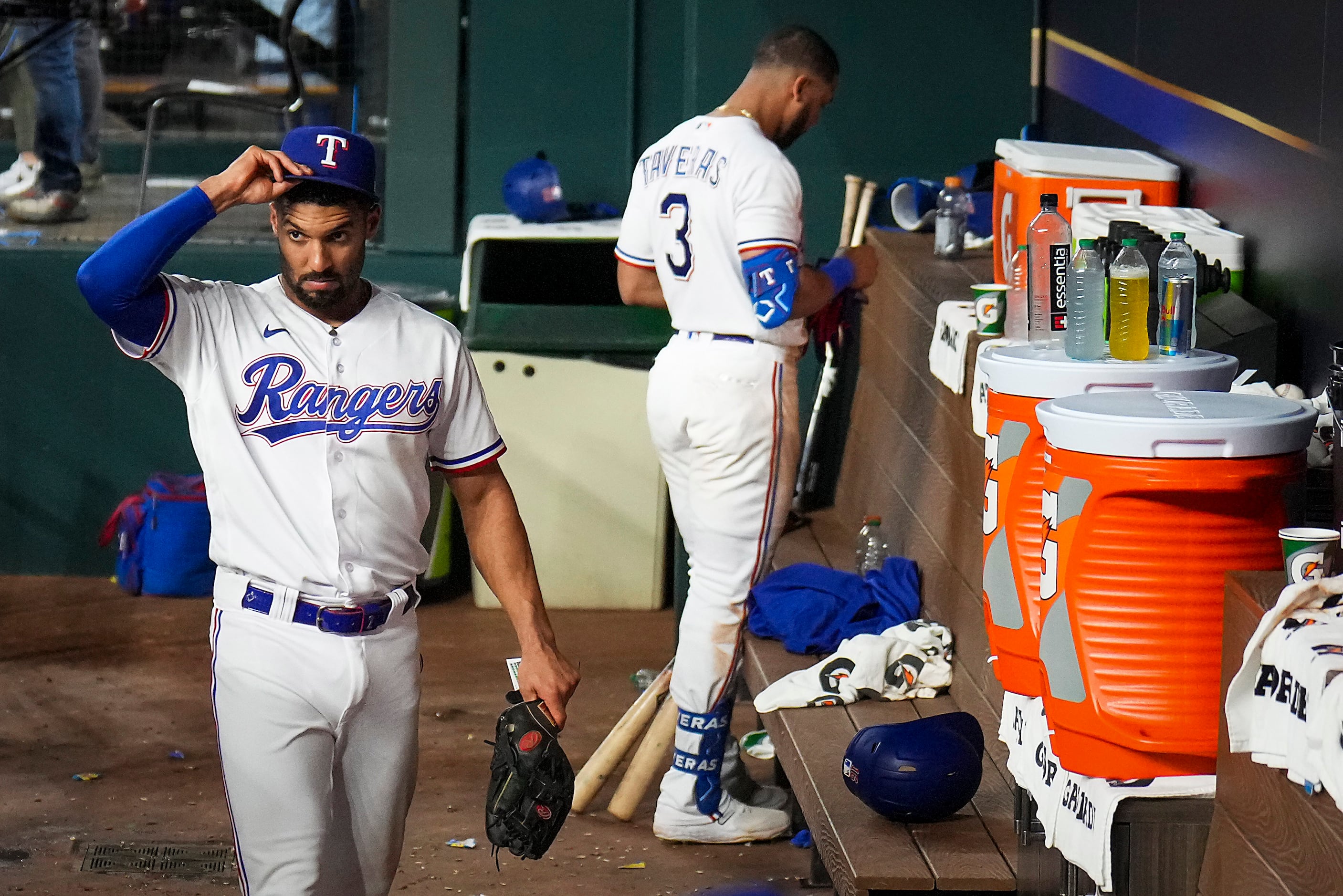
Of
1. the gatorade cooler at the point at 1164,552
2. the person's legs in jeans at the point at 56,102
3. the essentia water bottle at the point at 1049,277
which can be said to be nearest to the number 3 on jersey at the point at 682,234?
the essentia water bottle at the point at 1049,277

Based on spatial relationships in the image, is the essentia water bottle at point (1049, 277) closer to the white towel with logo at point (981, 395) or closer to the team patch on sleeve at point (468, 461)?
the white towel with logo at point (981, 395)

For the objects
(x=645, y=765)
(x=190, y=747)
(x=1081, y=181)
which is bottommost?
(x=190, y=747)

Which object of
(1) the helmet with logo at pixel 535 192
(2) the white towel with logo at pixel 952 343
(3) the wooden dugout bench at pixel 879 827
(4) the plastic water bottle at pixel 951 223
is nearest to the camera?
(3) the wooden dugout bench at pixel 879 827

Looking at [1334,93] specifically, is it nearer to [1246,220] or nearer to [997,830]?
[1246,220]

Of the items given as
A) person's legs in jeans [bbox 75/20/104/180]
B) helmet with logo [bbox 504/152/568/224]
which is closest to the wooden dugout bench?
helmet with logo [bbox 504/152/568/224]

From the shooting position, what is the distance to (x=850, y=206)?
7.48 meters

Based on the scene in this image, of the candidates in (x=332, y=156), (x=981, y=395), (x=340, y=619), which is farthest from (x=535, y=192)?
(x=340, y=619)

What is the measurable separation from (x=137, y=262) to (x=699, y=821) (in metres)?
2.65

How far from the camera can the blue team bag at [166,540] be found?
7.43 metres

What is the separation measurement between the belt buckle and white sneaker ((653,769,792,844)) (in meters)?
2.06

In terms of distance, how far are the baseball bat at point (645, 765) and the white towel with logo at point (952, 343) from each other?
1.33m

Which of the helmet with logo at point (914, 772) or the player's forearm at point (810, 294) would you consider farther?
the player's forearm at point (810, 294)

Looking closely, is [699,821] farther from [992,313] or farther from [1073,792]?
[1073,792]

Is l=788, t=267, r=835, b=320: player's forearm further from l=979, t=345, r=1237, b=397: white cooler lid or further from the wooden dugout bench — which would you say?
l=979, t=345, r=1237, b=397: white cooler lid
